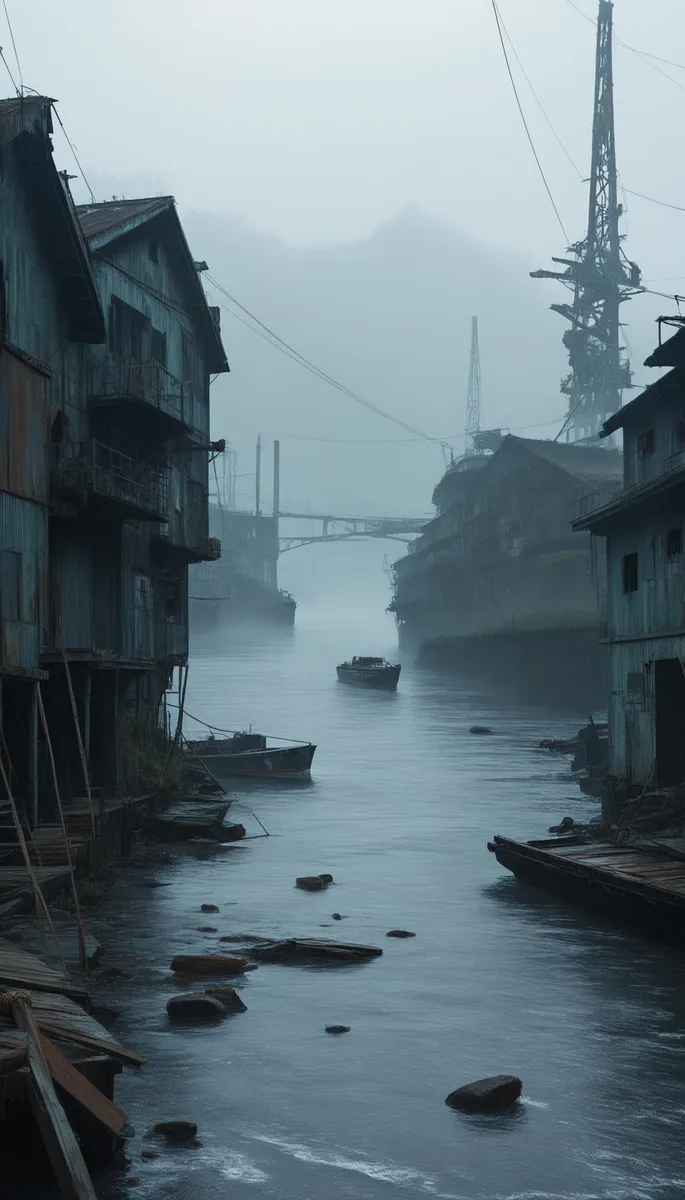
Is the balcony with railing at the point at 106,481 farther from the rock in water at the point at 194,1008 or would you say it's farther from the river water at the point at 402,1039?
the rock in water at the point at 194,1008

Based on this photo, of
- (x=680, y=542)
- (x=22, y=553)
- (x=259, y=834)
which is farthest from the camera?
(x=259, y=834)

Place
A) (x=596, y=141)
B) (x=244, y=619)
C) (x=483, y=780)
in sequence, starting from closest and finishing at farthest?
(x=483, y=780) < (x=596, y=141) < (x=244, y=619)

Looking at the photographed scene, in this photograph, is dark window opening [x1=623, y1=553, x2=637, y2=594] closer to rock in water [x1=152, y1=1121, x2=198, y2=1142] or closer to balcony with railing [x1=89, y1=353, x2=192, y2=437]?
balcony with railing [x1=89, y1=353, x2=192, y2=437]

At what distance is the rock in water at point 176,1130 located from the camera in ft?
43.2

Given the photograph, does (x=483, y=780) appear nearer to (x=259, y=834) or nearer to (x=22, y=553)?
(x=259, y=834)

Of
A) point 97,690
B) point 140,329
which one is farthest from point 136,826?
point 140,329

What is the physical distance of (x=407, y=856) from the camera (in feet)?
114

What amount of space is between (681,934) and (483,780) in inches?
1242

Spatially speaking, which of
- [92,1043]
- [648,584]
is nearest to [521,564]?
[648,584]

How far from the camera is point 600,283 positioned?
116875 millimetres

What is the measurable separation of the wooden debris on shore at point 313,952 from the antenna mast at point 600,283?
297 feet

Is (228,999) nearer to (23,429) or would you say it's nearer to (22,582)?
(22,582)

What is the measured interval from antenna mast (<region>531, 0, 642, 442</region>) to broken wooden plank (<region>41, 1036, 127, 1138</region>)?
101m

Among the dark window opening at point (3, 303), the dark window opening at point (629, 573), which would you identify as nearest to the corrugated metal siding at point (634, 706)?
the dark window opening at point (629, 573)
